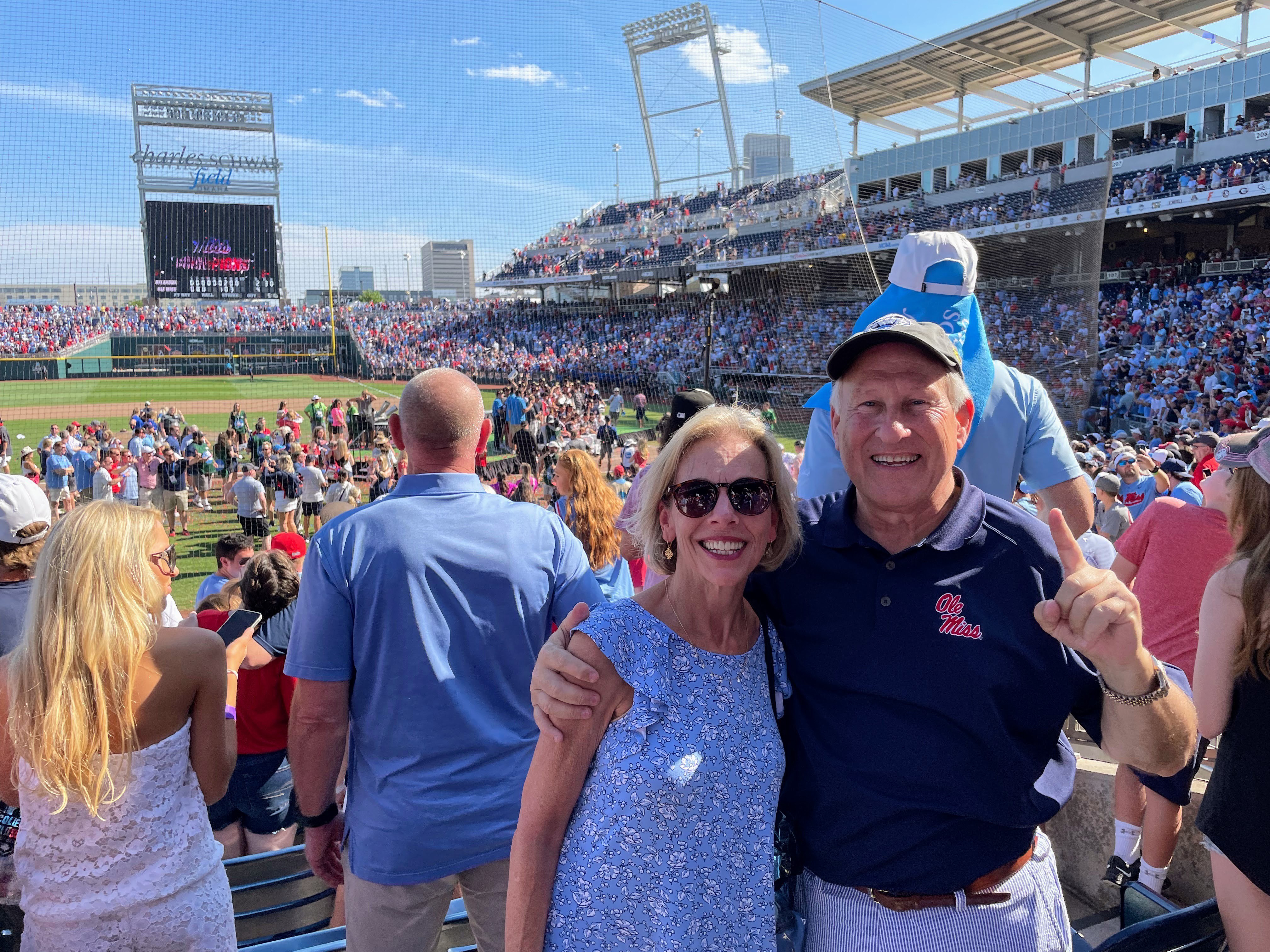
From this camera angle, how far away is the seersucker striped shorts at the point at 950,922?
1.39 meters

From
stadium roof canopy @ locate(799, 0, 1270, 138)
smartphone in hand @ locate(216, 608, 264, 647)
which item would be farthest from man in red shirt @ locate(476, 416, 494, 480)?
stadium roof canopy @ locate(799, 0, 1270, 138)

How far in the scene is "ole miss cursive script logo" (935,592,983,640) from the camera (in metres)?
1.37

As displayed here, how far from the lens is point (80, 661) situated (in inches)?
71.3

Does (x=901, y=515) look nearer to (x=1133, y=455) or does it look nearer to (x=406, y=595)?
(x=406, y=595)

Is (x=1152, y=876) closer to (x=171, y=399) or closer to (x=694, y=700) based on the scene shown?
(x=694, y=700)

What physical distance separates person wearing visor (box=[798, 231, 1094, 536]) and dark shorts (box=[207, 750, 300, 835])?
7.51ft

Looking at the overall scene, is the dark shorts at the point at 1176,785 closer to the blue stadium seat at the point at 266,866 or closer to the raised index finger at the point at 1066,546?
the raised index finger at the point at 1066,546

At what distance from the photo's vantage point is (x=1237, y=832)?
66.3 inches

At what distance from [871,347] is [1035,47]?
30.6 m

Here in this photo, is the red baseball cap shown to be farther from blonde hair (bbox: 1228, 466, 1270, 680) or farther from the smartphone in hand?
blonde hair (bbox: 1228, 466, 1270, 680)

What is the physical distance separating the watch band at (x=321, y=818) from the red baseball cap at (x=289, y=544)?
2549 mm

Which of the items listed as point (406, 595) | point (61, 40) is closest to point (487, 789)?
point (406, 595)

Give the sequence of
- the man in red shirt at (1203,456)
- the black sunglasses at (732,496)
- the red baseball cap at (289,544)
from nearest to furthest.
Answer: the black sunglasses at (732,496)
the red baseball cap at (289,544)
the man in red shirt at (1203,456)

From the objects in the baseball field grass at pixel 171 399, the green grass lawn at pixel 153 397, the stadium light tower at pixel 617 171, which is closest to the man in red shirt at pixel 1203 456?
the stadium light tower at pixel 617 171
